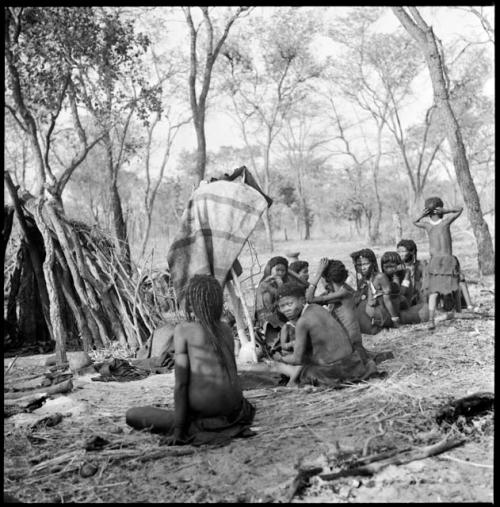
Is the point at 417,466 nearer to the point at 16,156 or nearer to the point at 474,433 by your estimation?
the point at 474,433

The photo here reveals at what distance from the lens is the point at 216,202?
5.42 metres

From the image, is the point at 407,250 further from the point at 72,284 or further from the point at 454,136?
the point at 72,284

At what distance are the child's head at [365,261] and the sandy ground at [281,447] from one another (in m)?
2.14

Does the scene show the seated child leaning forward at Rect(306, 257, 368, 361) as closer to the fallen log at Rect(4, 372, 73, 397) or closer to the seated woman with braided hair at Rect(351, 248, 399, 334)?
the seated woman with braided hair at Rect(351, 248, 399, 334)

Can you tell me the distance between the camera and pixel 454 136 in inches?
398

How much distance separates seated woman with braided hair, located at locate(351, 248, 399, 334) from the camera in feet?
21.6

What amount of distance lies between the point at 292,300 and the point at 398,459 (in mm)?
1710

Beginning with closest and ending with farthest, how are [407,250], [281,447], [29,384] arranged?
[281,447] → [29,384] → [407,250]

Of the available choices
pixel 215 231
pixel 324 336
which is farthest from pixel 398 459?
pixel 215 231

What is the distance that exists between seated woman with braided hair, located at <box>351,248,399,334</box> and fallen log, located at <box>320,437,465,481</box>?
11.6 ft

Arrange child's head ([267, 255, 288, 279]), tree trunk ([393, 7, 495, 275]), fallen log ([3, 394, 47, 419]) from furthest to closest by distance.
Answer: tree trunk ([393, 7, 495, 275]) < child's head ([267, 255, 288, 279]) < fallen log ([3, 394, 47, 419])

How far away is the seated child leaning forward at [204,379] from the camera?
3.11 m

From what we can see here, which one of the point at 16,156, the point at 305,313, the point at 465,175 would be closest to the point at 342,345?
the point at 305,313

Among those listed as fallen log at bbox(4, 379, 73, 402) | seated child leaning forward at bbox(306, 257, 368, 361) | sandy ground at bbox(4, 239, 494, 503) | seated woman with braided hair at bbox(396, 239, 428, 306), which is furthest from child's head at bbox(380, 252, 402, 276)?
fallen log at bbox(4, 379, 73, 402)
